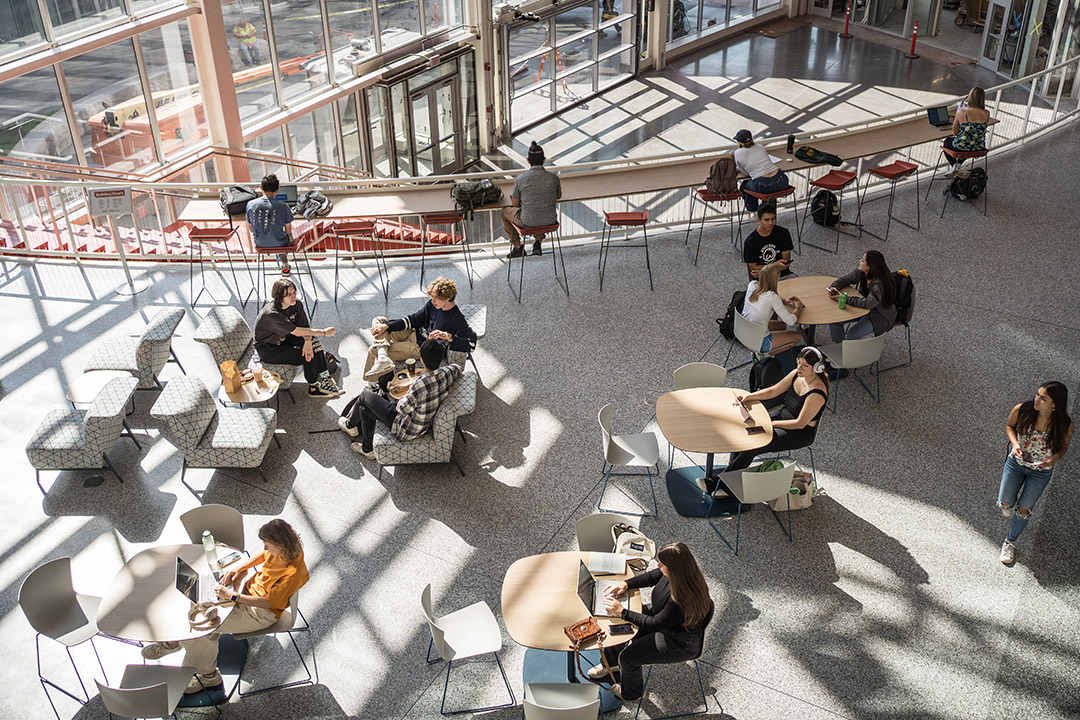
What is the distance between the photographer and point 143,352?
8.03 m

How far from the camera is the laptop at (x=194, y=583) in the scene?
18.2ft

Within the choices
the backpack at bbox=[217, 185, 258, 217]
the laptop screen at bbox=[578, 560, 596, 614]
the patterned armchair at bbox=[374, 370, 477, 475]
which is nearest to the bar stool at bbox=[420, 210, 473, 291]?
the backpack at bbox=[217, 185, 258, 217]

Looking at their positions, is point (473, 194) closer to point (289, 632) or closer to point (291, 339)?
point (291, 339)

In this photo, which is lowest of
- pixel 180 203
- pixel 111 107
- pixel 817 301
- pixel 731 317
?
pixel 180 203

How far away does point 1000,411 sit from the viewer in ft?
25.6

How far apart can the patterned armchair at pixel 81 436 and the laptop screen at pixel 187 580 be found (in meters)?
1.91

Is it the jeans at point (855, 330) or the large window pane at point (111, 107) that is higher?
the large window pane at point (111, 107)

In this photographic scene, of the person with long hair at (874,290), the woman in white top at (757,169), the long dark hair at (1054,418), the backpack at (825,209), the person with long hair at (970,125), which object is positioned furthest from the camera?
the backpack at (825,209)

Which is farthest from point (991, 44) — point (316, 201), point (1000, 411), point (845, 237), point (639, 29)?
point (316, 201)

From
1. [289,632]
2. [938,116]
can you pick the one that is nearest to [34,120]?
[289,632]

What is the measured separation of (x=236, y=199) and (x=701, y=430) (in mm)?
5588

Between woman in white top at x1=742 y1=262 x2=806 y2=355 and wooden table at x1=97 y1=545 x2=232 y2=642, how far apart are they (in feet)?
16.0

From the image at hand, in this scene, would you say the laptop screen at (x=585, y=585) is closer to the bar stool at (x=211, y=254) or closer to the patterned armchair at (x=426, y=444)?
the patterned armchair at (x=426, y=444)

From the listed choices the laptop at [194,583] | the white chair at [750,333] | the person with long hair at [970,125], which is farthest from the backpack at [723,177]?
the laptop at [194,583]
